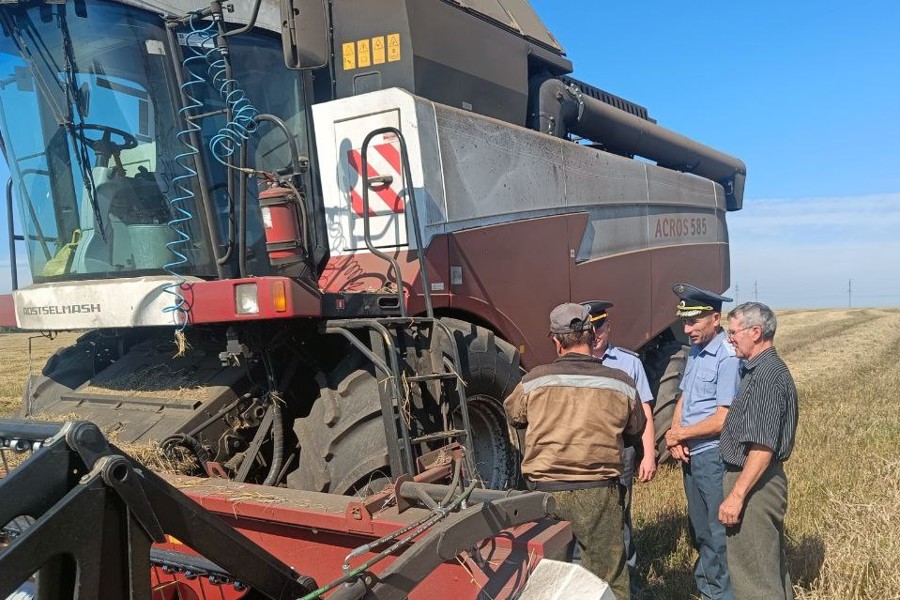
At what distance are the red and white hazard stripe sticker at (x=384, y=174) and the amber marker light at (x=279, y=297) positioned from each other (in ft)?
2.99

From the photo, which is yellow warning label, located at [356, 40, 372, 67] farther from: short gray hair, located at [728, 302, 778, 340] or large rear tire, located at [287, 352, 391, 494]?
short gray hair, located at [728, 302, 778, 340]

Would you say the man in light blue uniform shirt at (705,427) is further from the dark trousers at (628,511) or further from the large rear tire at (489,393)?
the large rear tire at (489,393)

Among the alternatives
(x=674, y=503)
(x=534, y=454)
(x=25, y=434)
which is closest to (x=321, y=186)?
(x=534, y=454)

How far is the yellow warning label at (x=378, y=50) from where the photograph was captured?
4.29 metres

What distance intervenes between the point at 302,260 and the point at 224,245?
1.30ft

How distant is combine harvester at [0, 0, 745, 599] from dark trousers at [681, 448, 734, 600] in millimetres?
1029

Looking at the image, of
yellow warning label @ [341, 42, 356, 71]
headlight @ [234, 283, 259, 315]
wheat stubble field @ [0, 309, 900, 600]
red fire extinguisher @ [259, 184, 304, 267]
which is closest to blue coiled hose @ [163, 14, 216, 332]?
red fire extinguisher @ [259, 184, 304, 267]

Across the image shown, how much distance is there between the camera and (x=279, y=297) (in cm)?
333

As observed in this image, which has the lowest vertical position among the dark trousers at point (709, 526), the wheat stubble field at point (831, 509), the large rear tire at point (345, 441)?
the wheat stubble field at point (831, 509)

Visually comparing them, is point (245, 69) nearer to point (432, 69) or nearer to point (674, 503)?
point (432, 69)

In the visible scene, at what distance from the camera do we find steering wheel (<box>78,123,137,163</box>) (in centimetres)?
379

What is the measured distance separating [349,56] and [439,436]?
2230 mm

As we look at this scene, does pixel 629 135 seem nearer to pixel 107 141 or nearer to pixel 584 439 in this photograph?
pixel 584 439

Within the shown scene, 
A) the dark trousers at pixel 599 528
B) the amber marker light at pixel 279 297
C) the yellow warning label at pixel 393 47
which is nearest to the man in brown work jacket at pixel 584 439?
the dark trousers at pixel 599 528
